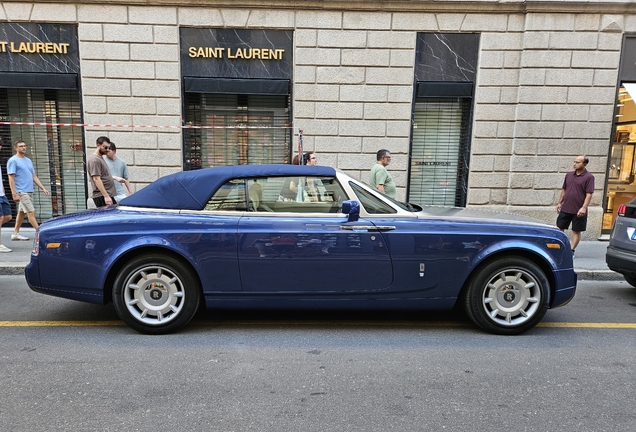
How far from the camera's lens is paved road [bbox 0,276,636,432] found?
267 cm

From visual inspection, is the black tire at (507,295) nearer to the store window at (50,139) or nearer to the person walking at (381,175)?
the person walking at (381,175)

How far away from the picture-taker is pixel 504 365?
11.3ft

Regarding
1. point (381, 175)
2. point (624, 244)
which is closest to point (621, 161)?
point (624, 244)

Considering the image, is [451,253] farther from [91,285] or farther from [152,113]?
[152,113]

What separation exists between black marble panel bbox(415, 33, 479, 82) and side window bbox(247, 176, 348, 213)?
20.0 ft

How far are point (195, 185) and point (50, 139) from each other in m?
7.26

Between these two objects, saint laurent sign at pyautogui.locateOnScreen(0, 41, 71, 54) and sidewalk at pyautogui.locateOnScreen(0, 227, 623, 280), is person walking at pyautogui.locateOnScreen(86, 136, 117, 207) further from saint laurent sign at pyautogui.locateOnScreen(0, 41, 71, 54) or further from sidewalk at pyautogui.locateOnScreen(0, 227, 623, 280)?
saint laurent sign at pyautogui.locateOnScreen(0, 41, 71, 54)

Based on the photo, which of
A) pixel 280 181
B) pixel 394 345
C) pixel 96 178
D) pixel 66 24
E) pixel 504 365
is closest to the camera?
pixel 504 365

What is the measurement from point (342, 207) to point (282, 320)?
1.38 meters

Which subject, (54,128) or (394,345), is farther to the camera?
(54,128)

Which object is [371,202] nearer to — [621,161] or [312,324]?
[312,324]

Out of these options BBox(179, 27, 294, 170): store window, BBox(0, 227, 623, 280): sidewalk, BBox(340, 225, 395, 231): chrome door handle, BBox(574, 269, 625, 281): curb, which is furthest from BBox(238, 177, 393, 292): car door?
BBox(179, 27, 294, 170): store window

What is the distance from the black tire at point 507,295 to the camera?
400 cm

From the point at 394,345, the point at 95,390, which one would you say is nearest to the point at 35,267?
the point at 95,390
